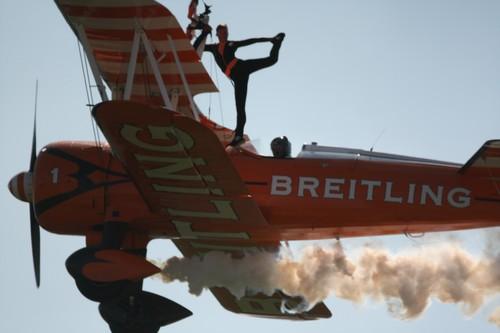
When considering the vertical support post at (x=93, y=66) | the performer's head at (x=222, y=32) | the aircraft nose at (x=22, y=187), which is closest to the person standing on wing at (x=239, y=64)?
the performer's head at (x=222, y=32)

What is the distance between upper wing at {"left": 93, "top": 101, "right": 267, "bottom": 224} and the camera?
37.6 ft

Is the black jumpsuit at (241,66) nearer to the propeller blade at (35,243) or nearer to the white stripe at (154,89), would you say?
the white stripe at (154,89)

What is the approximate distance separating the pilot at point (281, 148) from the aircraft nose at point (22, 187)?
305 centimetres

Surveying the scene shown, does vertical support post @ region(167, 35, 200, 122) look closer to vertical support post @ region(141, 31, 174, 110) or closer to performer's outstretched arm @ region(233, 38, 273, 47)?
vertical support post @ region(141, 31, 174, 110)

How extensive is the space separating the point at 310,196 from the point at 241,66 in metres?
1.88

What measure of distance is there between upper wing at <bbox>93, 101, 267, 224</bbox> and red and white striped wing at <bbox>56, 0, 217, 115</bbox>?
196 cm

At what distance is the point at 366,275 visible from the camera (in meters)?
13.6

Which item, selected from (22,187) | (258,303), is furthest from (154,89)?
(258,303)

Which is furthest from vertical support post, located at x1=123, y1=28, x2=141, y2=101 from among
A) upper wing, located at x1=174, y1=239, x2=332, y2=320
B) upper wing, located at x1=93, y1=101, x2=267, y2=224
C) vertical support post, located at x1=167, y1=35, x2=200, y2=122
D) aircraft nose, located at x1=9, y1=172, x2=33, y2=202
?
upper wing, located at x1=174, y1=239, x2=332, y2=320

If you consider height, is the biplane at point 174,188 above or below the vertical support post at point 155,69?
below

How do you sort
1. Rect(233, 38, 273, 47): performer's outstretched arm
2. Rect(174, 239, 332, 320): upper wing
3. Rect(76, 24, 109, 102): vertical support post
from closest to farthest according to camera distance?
Rect(76, 24, 109, 102): vertical support post
Rect(233, 38, 273, 47): performer's outstretched arm
Rect(174, 239, 332, 320): upper wing

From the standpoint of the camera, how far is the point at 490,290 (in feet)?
41.7

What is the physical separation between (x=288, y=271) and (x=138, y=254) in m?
1.80

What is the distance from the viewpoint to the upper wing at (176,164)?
11.5 m
